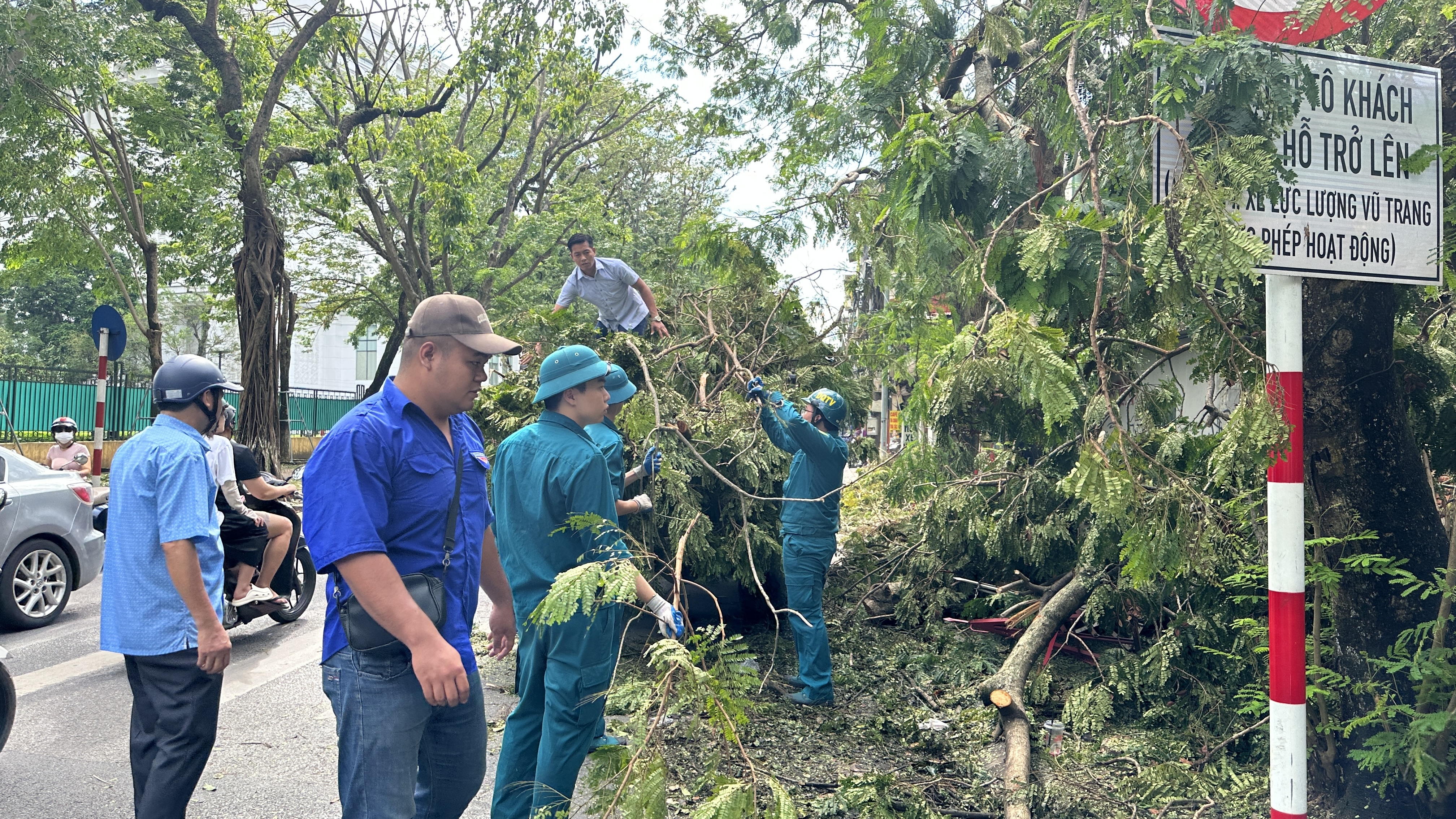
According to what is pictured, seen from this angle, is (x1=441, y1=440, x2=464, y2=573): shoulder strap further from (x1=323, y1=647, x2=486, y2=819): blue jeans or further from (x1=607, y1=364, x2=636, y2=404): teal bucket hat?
(x1=607, y1=364, x2=636, y2=404): teal bucket hat

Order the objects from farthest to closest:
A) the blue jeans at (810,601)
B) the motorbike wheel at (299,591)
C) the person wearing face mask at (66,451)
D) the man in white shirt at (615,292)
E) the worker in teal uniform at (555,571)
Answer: the person wearing face mask at (66,451)
the motorbike wheel at (299,591)
the man in white shirt at (615,292)
the blue jeans at (810,601)
the worker in teal uniform at (555,571)

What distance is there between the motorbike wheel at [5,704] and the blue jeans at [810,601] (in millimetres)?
3904

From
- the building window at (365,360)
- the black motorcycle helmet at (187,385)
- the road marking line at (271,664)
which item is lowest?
the road marking line at (271,664)

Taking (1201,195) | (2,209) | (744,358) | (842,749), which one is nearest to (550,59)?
(2,209)

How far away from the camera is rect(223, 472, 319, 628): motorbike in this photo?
6.80 meters

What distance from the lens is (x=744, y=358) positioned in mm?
6875

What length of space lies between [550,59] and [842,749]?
14905 mm

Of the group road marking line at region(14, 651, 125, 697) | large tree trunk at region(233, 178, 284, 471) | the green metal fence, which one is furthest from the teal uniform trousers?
the green metal fence

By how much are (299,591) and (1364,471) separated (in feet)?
23.7

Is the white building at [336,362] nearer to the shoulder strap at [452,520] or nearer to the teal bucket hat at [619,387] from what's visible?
the teal bucket hat at [619,387]

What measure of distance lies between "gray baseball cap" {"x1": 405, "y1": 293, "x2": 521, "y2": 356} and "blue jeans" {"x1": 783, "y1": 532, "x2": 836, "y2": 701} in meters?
3.57

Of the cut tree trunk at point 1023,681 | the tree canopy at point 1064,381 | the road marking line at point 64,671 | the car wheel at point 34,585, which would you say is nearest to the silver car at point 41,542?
the car wheel at point 34,585

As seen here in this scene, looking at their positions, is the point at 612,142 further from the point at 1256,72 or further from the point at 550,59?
the point at 1256,72

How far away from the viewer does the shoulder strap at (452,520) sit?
2756 millimetres
